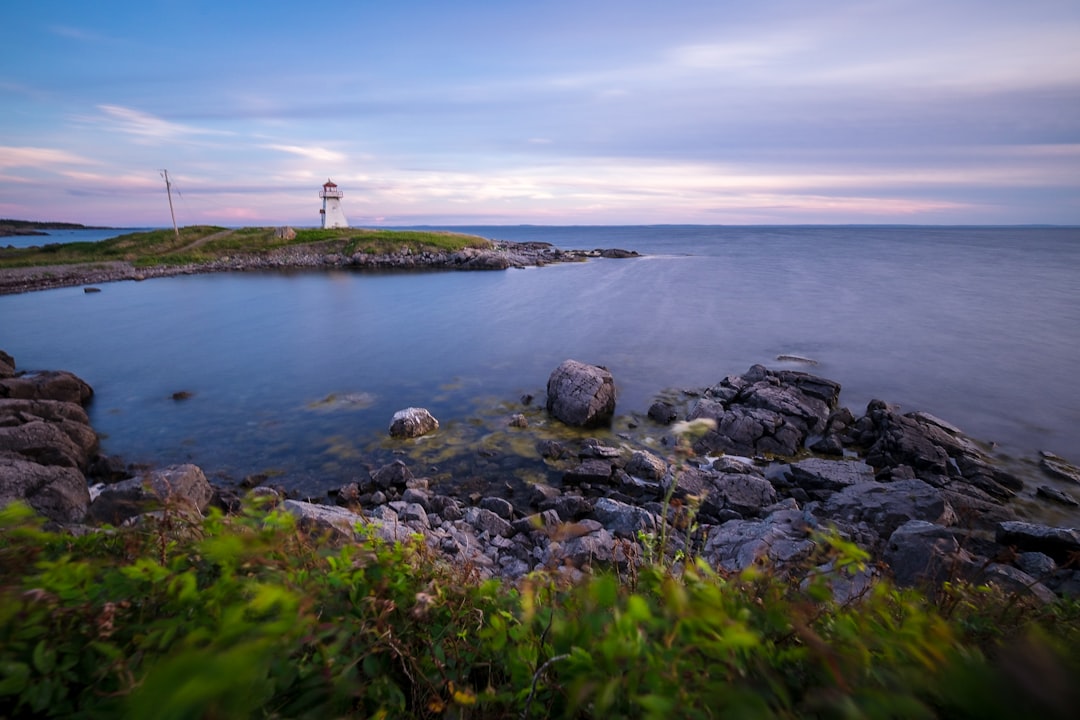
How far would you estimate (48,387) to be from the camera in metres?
17.1

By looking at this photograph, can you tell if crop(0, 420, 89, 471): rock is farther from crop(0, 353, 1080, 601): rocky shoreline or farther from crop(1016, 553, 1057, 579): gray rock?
crop(1016, 553, 1057, 579): gray rock

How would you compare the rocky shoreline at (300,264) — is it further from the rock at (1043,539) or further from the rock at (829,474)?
the rock at (1043,539)

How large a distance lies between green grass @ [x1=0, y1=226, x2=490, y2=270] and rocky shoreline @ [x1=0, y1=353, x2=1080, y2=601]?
59.5 metres

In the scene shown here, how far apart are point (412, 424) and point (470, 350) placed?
37.0ft

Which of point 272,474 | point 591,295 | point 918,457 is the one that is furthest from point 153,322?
point 918,457

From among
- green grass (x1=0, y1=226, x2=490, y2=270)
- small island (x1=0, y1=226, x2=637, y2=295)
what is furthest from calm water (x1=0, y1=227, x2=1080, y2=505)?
green grass (x1=0, y1=226, x2=490, y2=270)

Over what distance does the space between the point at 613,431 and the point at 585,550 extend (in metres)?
7.36

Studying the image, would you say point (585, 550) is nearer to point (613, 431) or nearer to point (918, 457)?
point (613, 431)

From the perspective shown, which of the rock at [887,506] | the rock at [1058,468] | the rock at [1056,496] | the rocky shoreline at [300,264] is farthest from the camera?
the rocky shoreline at [300,264]

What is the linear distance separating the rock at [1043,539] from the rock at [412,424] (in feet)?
43.5

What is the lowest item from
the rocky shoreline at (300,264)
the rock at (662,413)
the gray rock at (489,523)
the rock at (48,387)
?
the gray rock at (489,523)

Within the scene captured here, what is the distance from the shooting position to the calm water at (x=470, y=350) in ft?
51.6

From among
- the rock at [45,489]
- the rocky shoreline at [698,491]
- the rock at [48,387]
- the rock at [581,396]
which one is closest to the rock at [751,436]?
the rocky shoreline at [698,491]

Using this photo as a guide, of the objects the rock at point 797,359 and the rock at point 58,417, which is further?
the rock at point 797,359
